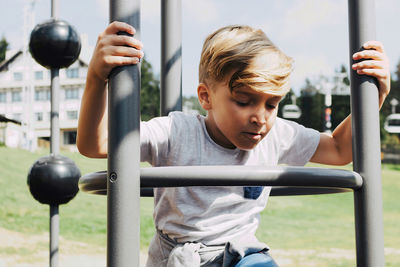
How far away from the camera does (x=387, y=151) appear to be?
76.7 feet

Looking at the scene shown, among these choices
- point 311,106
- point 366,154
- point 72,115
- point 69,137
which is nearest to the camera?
point 366,154

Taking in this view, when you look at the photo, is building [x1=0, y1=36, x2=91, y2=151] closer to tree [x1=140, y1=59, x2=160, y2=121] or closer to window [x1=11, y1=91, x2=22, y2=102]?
window [x1=11, y1=91, x2=22, y2=102]

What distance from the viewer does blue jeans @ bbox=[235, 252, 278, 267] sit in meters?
0.97

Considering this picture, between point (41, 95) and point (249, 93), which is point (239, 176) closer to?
point (249, 93)

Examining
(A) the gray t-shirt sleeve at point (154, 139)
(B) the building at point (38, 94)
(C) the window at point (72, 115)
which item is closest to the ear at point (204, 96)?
(A) the gray t-shirt sleeve at point (154, 139)

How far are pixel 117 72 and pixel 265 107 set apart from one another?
0.38 meters

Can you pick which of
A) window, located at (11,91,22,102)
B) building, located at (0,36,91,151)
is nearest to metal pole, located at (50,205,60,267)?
building, located at (0,36,91,151)

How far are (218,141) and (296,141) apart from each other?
0.23 meters

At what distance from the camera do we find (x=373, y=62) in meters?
0.81

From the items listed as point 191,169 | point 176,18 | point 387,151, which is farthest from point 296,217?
point 387,151

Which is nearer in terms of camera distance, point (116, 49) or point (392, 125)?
point (116, 49)

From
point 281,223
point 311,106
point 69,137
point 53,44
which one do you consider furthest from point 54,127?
point 311,106

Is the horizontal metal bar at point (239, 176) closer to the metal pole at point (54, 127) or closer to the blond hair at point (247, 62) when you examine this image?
the blond hair at point (247, 62)

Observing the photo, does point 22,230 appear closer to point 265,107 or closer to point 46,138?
point 265,107
